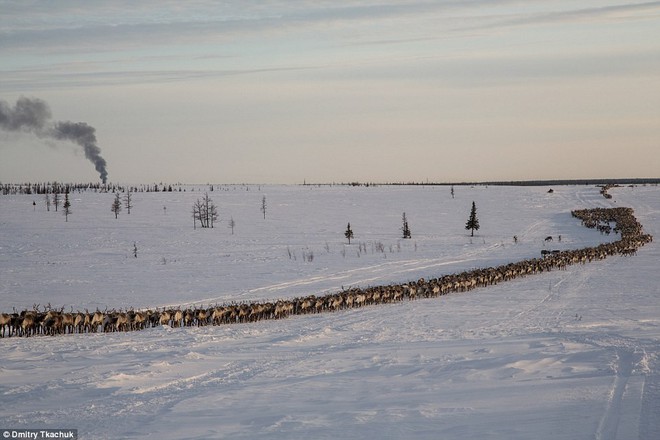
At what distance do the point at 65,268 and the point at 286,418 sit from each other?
1404 inches

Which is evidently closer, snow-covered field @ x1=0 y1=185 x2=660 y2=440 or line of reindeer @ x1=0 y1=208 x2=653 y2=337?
snow-covered field @ x1=0 y1=185 x2=660 y2=440

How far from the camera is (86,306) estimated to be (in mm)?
29328

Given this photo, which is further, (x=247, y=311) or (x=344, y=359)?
(x=247, y=311)

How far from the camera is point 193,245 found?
5628cm

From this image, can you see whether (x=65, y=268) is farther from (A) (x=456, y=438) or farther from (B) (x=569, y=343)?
(A) (x=456, y=438)

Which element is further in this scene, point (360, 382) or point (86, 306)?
point (86, 306)

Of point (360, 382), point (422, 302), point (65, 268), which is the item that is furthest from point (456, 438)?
point (65, 268)

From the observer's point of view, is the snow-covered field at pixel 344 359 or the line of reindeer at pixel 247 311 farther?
the line of reindeer at pixel 247 311

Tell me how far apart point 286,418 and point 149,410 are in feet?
7.41

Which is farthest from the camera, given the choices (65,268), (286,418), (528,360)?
(65,268)

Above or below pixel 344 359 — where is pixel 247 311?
below

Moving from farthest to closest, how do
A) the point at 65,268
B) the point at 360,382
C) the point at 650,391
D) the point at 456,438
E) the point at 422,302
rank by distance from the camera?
1. the point at 65,268
2. the point at 422,302
3. the point at 360,382
4. the point at 650,391
5. the point at 456,438

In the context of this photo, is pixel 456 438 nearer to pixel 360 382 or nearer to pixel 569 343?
pixel 360 382

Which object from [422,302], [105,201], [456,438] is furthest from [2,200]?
[456,438]
